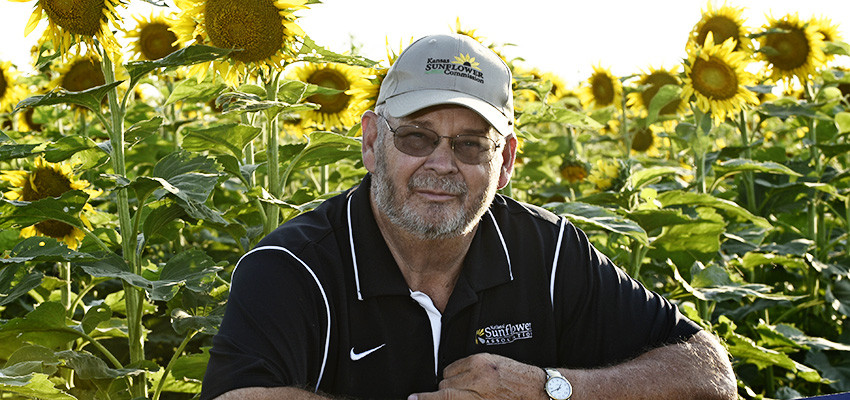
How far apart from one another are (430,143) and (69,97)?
1.13 m

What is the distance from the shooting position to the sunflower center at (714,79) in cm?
442

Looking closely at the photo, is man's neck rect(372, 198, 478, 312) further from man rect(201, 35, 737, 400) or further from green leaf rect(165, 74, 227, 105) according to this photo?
green leaf rect(165, 74, 227, 105)

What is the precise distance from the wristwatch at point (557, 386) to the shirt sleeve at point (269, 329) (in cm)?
60

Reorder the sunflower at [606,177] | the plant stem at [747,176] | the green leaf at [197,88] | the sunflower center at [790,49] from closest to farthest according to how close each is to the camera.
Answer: the green leaf at [197,88], the sunflower at [606,177], the plant stem at [747,176], the sunflower center at [790,49]

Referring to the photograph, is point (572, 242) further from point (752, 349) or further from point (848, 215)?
point (848, 215)

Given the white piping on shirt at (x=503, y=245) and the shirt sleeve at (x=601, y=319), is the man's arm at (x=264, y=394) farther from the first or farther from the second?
the shirt sleeve at (x=601, y=319)

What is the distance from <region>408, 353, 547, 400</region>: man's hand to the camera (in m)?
2.24

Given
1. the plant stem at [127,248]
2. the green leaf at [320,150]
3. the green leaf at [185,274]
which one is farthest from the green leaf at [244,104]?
the green leaf at [185,274]

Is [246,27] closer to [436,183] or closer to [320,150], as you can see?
[320,150]

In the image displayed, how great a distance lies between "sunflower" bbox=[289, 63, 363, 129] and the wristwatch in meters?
2.06

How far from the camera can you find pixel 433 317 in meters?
2.45

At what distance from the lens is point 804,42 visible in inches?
201

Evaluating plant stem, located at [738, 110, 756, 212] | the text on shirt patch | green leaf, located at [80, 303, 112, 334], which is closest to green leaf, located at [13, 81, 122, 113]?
green leaf, located at [80, 303, 112, 334]

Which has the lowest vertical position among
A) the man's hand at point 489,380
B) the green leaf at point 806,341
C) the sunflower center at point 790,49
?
the green leaf at point 806,341
